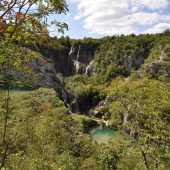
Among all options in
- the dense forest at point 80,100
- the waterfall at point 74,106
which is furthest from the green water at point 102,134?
the waterfall at point 74,106

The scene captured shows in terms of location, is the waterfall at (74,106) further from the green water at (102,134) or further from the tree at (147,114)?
the tree at (147,114)

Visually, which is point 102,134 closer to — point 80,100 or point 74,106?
point 74,106

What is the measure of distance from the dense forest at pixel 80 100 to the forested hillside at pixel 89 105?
0.17ft

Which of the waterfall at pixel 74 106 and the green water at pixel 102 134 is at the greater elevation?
the waterfall at pixel 74 106

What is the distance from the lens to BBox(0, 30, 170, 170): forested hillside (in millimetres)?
25094

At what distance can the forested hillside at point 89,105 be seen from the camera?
25094 mm

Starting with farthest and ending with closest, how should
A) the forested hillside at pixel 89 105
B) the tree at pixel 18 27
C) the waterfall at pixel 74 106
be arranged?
the waterfall at pixel 74 106
the forested hillside at pixel 89 105
the tree at pixel 18 27

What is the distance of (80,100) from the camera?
118 meters

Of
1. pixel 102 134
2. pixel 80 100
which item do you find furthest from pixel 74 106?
pixel 102 134

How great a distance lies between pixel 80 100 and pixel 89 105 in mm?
4000

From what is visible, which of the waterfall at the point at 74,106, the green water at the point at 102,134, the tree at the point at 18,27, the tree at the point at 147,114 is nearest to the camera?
the tree at the point at 18,27

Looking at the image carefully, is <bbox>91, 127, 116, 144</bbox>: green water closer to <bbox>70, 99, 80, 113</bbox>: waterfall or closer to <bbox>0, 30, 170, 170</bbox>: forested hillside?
<bbox>0, 30, 170, 170</bbox>: forested hillside

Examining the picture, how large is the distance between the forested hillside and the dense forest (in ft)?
0.17

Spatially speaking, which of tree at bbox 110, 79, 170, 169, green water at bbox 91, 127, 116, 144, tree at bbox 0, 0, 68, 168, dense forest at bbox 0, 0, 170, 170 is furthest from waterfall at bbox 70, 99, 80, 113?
tree at bbox 0, 0, 68, 168
